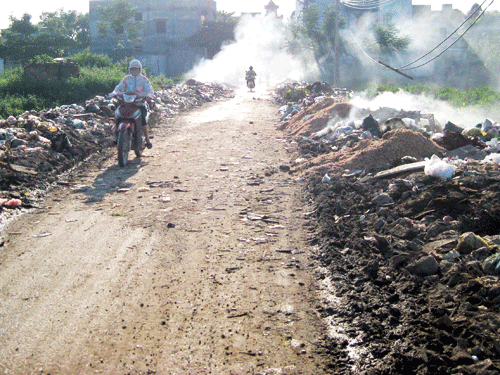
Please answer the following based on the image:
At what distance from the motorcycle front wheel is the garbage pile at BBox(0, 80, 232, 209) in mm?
899

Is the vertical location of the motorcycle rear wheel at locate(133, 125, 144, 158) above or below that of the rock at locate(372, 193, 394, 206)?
above

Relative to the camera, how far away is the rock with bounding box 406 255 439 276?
3927 millimetres

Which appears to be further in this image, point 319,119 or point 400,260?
point 319,119

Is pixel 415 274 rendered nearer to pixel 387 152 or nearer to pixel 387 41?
pixel 387 152

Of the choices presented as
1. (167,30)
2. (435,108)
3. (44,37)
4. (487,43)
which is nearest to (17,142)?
(435,108)

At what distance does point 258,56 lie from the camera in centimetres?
5041

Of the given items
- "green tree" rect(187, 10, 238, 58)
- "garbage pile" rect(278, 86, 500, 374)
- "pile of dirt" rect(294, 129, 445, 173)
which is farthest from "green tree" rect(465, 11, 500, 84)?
"garbage pile" rect(278, 86, 500, 374)

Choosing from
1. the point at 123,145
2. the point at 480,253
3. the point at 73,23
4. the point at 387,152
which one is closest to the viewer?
the point at 480,253

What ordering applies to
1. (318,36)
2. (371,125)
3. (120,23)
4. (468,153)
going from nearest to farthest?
(468,153)
(371,125)
(318,36)
(120,23)

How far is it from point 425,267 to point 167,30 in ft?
160

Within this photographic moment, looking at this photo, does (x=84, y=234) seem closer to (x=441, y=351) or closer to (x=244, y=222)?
(x=244, y=222)

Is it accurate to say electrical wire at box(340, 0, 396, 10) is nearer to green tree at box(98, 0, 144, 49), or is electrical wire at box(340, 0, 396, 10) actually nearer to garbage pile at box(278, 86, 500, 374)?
green tree at box(98, 0, 144, 49)

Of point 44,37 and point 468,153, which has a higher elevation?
point 44,37

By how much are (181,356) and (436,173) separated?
4315 millimetres
